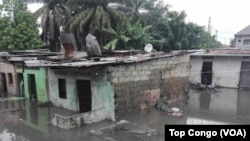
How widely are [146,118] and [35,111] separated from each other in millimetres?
6252

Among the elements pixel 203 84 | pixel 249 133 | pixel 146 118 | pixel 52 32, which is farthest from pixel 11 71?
pixel 249 133

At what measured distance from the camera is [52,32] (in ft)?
83.3

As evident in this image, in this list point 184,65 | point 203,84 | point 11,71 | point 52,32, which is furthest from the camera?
point 52,32

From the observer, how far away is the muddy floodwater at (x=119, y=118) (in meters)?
8.94

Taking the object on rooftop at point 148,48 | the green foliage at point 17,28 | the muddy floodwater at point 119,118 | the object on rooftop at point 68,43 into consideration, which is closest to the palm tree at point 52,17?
the green foliage at point 17,28

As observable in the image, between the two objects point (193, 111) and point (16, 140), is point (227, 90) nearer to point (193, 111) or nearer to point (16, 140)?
point (193, 111)

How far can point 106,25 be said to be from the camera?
2192 centimetres

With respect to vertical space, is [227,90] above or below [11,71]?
below

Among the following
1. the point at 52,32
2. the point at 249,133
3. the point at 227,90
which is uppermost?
the point at 52,32

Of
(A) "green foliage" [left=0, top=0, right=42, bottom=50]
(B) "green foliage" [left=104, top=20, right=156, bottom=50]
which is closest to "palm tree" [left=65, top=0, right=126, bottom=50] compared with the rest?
(B) "green foliage" [left=104, top=20, right=156, bottom=50]

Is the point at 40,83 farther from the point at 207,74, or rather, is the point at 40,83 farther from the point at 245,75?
the point at 245,75

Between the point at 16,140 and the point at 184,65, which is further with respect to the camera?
the point at 184,65

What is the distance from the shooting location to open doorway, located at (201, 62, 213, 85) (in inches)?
798

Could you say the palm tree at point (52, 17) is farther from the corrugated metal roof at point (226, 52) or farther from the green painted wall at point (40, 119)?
the corrugated metal roof at point (226, 52)
